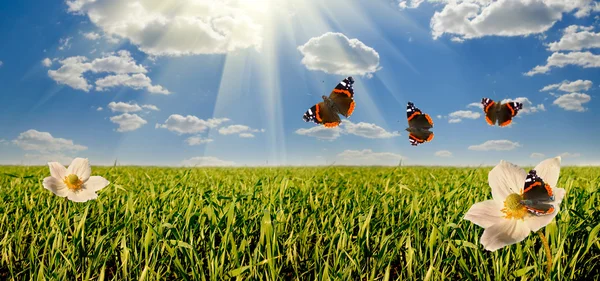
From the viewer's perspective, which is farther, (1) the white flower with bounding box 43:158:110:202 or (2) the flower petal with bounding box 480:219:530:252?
(1) the white flower with bounding box 43:158:110:202

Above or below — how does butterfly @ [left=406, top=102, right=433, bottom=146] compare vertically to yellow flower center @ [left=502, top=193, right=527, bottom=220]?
above

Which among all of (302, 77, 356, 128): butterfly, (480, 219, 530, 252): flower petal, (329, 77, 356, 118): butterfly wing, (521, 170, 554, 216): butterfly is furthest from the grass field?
(329, 77, 356, 118): butterfly wing

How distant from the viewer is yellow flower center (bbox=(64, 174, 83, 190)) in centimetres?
305

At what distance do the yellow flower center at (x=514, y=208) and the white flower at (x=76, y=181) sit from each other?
8.30 ft

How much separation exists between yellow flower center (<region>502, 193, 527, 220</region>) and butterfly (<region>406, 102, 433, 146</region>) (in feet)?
12.2

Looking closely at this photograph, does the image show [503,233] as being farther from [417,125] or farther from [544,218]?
[417,125]

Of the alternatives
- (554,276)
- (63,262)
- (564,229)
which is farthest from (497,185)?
(63,262)

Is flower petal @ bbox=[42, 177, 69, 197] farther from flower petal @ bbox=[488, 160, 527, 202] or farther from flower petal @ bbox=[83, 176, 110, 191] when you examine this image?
flower petal @ bbox=[488, 160, 527, 202]

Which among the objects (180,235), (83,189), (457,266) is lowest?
(457,266)

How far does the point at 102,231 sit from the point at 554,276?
3056mm

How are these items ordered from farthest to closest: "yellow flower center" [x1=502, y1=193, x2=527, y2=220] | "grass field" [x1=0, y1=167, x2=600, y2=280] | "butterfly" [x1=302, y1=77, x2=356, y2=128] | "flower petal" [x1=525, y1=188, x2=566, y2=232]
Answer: "butterfly" [x1=302, y1=77, x2=356, y2=128], "grass field" [x1=0, y1=167, x2=600, y2=280], "yellow flower center" [x1=502, y1=193, x2=527, y2=220], "flower petal" [x1=525, y1=188, x2=566, y2=232]

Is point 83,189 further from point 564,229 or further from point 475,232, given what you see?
point 564,229

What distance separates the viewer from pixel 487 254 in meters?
2.77

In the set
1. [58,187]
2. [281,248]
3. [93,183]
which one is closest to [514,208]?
[281,248]
